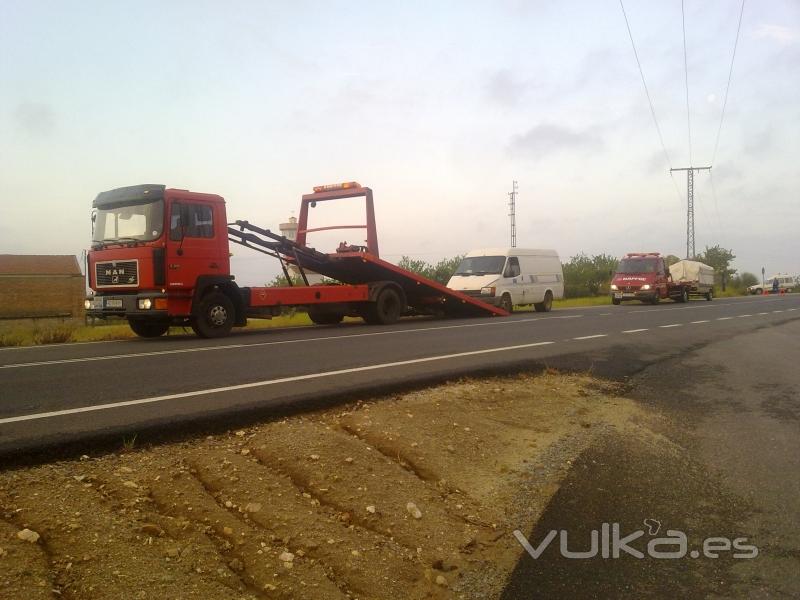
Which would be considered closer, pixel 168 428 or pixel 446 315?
pixel 168 428

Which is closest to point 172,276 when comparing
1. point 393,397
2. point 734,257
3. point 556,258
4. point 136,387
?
point 136,387

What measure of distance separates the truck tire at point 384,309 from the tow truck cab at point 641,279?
60.6ft

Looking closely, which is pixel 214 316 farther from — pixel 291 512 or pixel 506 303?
pixel 506 303

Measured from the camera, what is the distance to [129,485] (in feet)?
14.3

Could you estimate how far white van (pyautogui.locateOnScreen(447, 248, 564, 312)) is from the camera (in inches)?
912

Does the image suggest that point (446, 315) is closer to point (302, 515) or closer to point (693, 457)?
point (693, 457)

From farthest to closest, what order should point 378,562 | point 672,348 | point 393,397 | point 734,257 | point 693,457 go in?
point 734,257
point 672,348
point 393,397
point 693,457
point 378,562

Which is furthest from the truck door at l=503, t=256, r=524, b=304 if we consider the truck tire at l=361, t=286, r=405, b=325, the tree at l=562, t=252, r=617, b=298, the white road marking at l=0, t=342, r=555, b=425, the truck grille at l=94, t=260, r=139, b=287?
the tree at l=562, t=252, r=617, b=298

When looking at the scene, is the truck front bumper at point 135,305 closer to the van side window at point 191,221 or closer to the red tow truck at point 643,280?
Answer: the van side window at point 191,221

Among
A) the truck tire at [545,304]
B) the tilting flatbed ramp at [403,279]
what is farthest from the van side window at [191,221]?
the truck tire at [545,304]

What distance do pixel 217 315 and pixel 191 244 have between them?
1.59 metres

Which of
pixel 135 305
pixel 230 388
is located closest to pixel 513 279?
pixel 135 305

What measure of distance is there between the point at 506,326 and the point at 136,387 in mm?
11365

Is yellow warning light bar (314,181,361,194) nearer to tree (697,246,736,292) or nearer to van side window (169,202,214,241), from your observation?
van side window (169,202,214,241)
